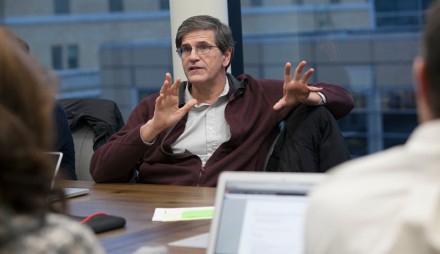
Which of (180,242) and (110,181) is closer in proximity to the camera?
(180,242)

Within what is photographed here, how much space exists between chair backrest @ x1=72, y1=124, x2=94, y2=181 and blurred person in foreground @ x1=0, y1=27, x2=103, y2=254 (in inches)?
113

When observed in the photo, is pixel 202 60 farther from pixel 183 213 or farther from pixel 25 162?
pixel 25 162

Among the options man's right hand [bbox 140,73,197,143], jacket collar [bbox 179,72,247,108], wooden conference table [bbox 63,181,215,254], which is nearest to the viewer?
wooden conference table [bbox 63,181,215,254]

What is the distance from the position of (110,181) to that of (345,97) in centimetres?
102

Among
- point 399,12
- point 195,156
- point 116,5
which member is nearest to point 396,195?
point 195,156

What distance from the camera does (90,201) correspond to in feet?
9.41

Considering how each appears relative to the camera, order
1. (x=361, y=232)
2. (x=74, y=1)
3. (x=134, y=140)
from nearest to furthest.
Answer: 1. (x=361, y=232)
2. (x=134, y=140)
3. (x=74, y=1)

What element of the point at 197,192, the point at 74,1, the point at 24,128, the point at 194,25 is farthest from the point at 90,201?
the point at 74,1

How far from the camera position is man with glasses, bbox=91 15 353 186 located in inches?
127

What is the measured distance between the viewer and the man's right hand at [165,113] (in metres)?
3.19

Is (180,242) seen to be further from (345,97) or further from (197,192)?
(345,97)

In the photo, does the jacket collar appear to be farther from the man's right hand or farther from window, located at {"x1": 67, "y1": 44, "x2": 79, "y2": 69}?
window, located at {"x1": 67, "y1": 44, "x2": 79, "y2": 69}

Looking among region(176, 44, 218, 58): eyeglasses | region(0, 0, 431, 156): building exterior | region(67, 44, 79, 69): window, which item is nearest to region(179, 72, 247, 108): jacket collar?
region(176, 44, 218, 58): eyeglasses

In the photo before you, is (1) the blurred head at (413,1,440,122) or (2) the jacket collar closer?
(1) the blurred head at (413,1,440,122)
